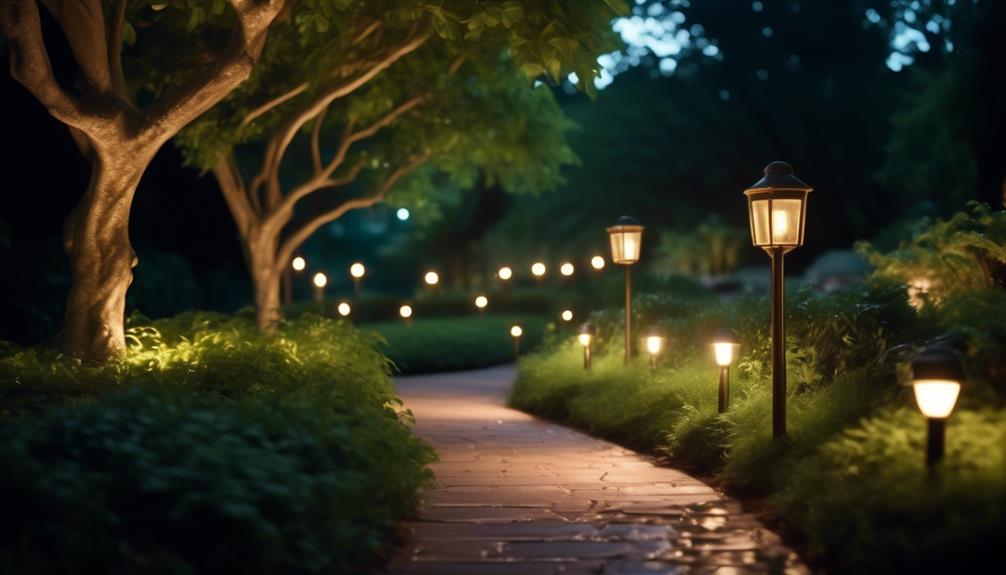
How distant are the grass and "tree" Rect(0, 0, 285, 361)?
572 cm

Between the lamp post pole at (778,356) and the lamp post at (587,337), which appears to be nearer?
the lamp post pole at (778,356)

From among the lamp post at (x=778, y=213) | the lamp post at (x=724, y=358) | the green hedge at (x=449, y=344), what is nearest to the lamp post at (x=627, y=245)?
the lamp post at (x=724, y=358)

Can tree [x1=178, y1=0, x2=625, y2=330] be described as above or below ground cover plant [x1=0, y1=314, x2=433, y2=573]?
above

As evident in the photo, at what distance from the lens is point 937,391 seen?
21.2ft

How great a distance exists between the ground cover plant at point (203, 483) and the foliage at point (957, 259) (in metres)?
5.75

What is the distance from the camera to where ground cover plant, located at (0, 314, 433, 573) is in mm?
5168

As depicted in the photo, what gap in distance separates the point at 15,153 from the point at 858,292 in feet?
39.3

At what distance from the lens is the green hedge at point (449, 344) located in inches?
1078

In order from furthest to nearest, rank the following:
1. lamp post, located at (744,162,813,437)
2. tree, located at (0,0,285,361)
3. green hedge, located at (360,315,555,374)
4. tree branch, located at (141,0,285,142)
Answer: green hedge, located at (360,315,555,374) < tree branch, located at (141,0,285,142) < tree, located at (0,0,285,361) < lamp post, located at (744,162,813,437)

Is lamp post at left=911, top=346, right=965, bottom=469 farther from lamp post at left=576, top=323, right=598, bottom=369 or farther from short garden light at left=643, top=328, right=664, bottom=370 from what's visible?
lamp post at left=576, top=323, right=598, bottom=369

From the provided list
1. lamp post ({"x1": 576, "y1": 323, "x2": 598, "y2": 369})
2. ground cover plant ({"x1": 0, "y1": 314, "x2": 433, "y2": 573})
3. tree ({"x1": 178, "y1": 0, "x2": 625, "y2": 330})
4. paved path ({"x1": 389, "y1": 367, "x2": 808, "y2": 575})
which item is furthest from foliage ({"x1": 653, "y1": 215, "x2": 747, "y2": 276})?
A: ground cover plant ({"x1": 0, "y1": 314, "x2": 433, "y2": 573})

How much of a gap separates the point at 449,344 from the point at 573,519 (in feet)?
67.9

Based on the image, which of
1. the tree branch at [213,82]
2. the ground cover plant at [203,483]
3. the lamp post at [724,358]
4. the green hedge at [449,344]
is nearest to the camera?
the ground cover plant at [203,483]

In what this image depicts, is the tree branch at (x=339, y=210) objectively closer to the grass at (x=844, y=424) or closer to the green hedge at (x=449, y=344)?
the grass at (x=844, y=424)
